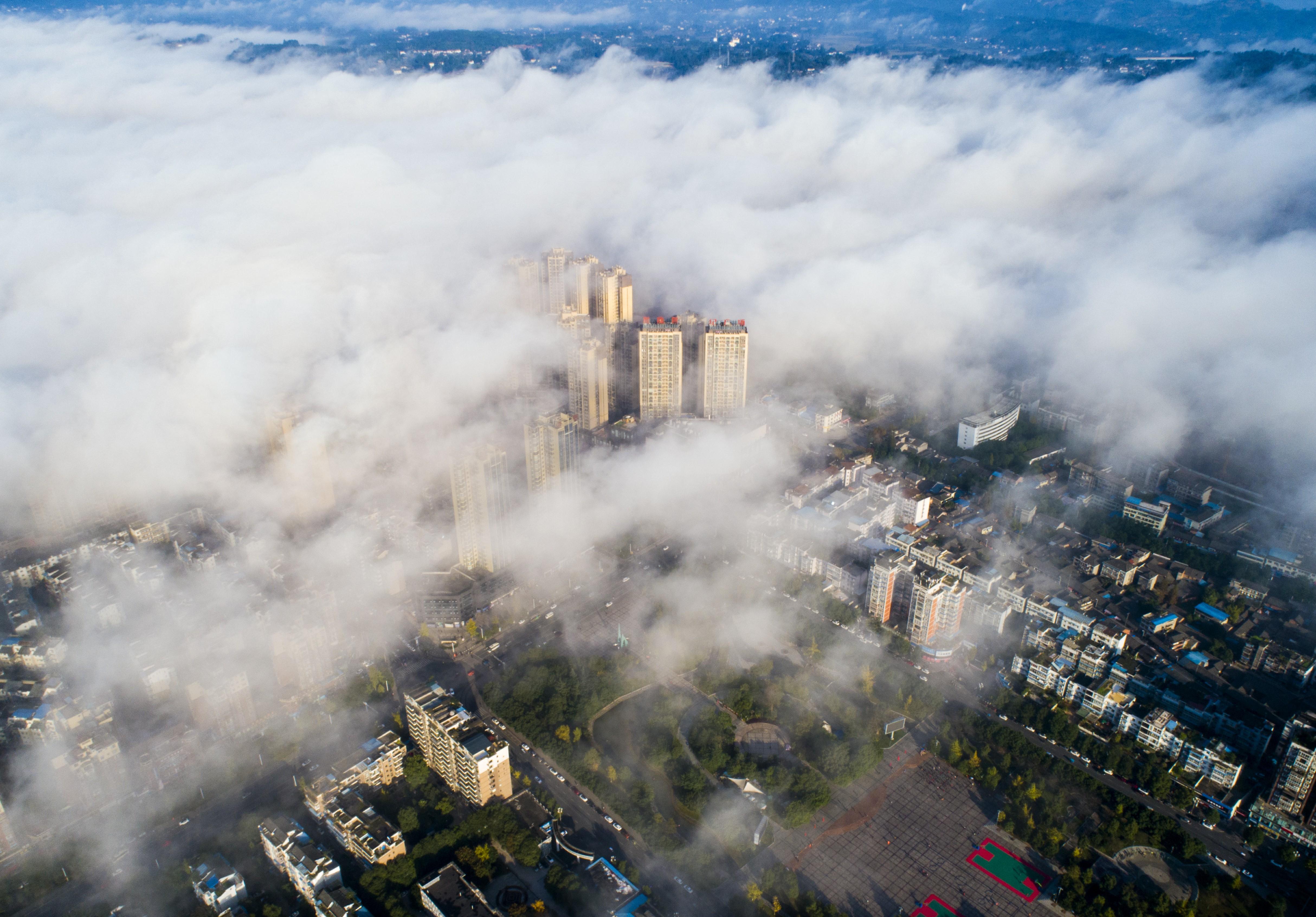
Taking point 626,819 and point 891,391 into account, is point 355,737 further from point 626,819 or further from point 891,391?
point 891,391

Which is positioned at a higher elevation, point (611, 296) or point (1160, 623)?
point (611, 296)

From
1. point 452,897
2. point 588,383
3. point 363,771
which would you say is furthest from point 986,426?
point 452,897

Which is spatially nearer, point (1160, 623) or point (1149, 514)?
point (1160, 623)

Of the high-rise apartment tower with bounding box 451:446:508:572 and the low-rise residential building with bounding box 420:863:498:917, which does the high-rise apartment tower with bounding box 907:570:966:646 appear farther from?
the low-rise residential building with bounding box 420:863:498:917

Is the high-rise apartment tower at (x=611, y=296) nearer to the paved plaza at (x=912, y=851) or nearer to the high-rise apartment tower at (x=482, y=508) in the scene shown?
the high-rise apartment tower at (x=482, y=508)

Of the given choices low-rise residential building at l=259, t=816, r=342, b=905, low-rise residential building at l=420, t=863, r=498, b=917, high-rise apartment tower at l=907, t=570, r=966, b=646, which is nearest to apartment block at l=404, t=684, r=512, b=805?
low-rise residential building at l=420, t=863, r=498, b=917

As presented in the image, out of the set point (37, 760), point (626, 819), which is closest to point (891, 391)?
point (626, 819)

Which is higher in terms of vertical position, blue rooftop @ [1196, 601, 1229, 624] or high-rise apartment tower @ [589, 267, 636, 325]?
high-rise apartment tower @ [589, 267, 636, 325]

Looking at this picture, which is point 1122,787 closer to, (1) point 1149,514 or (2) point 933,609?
(2) point 933,609

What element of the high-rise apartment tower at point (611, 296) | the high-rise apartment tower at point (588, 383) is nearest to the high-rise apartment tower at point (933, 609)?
the high-rise apartment tower at point (588, 383)

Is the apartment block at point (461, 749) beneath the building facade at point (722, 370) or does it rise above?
beneath
